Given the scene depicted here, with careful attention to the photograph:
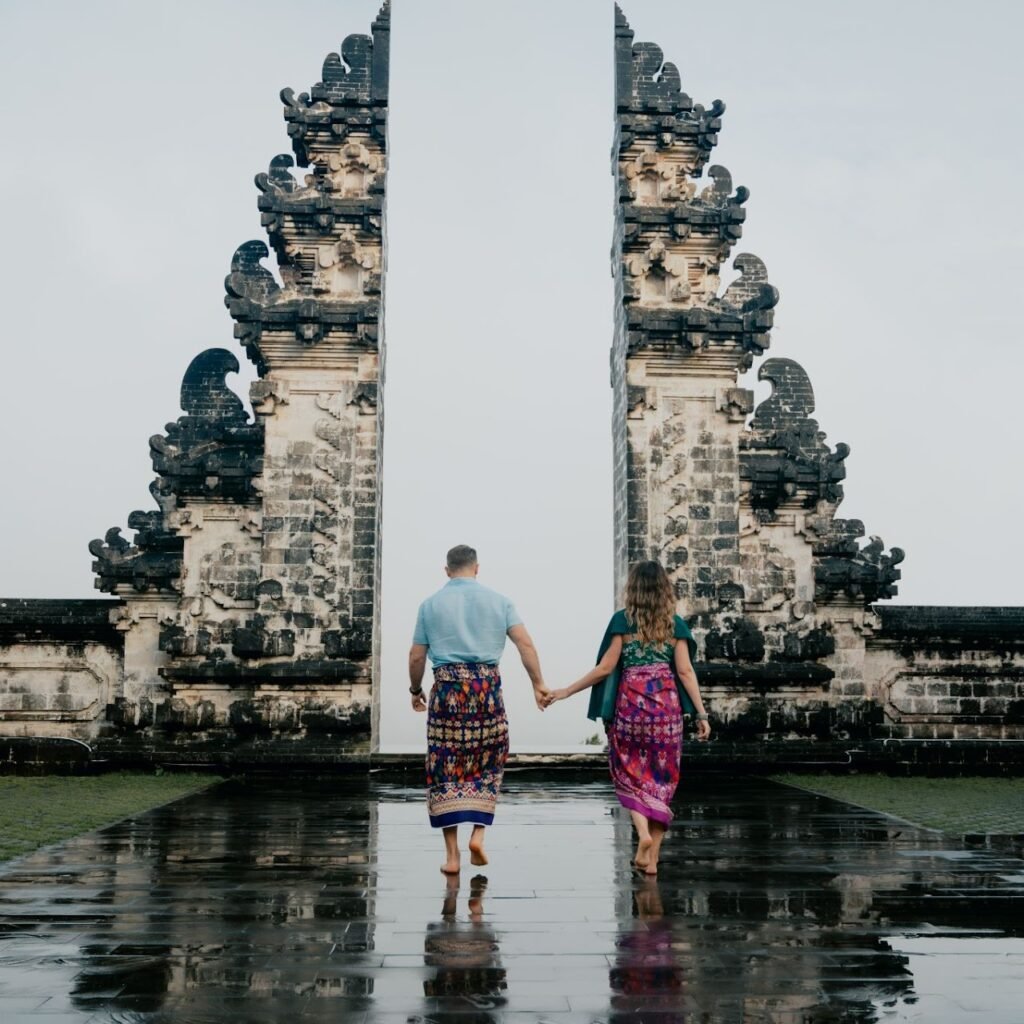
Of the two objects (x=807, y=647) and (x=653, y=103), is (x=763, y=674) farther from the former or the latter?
(x=653, y=103)

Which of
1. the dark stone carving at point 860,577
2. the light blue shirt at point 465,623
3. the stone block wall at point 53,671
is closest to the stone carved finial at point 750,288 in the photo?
the dark stone carving at point 860,577

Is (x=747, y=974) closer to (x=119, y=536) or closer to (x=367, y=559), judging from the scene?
(x=367, y=559)

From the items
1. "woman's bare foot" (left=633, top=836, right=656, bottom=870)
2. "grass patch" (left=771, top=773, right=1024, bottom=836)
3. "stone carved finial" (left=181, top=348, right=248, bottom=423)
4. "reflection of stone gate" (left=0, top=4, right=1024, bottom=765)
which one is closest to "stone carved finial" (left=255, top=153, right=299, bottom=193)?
"reflection of stone gate" (left=0, top=4, right=1024, bottom=765)

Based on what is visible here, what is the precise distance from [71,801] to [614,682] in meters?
6.16

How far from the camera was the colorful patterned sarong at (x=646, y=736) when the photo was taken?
24.5ft

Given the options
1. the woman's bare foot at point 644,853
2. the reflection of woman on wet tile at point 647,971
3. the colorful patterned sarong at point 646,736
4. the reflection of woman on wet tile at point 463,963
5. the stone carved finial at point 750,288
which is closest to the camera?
the reflection of woman on wet tile at point 647,971

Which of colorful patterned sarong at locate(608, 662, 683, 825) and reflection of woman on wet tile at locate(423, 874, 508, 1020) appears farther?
colorful patterned sarong at locate(608, 662, 683, 825)

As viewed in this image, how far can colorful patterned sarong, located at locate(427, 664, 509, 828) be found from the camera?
7.34 meters

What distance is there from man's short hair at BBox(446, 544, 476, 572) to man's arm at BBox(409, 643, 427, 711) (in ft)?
1.63

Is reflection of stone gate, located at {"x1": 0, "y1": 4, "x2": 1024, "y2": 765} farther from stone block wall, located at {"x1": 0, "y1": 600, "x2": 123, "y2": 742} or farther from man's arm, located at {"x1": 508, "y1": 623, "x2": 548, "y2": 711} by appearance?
man's arm, located at {"x1": 508, "y1": 623, "x2": 548, "y2": 711}

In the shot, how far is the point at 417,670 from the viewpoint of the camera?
308 inches

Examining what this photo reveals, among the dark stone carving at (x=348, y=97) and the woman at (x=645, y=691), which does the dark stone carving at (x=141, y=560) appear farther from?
the woman at (x=645, y=691)

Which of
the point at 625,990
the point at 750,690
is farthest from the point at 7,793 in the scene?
the point at 625,990

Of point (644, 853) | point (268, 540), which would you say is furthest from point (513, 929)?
point (268, 540)
